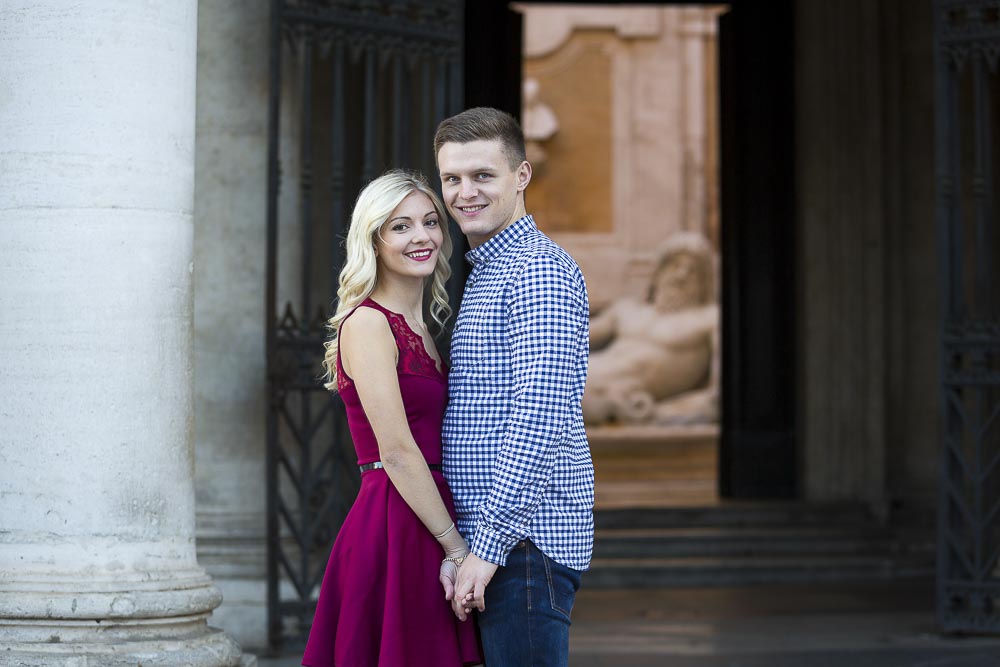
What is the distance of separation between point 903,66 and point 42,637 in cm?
917

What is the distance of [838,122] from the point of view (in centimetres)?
1201

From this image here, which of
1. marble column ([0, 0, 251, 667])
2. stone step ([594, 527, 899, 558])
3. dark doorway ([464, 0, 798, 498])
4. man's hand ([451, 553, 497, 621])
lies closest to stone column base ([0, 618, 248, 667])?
marble column ([0, 0, 251, 667])

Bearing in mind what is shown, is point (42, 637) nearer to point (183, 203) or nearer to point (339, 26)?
point (183, 203)

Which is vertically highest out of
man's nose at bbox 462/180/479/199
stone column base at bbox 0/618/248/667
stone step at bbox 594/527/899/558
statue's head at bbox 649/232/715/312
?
statue's head at bbox 649/232/715/312

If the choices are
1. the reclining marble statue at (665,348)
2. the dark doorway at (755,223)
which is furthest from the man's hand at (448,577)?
the reclining marble statue at (665,348)

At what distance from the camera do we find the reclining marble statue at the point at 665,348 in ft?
64.1

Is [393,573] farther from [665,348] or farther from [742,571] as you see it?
[665,348]

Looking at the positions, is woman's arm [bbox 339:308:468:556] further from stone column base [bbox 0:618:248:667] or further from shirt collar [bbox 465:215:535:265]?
stone column base [bbox 0:618:248:667]

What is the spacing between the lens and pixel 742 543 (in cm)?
1052

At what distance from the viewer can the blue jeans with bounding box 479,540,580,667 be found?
3.04m

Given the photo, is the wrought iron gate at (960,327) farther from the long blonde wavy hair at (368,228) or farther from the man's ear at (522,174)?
the long blonde wavy hair at (368,228)

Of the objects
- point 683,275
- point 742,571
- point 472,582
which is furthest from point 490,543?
point 683,275

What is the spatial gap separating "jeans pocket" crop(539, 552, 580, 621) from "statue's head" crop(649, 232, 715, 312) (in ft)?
56.5

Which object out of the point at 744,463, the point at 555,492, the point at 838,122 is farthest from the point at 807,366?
the point at 555,492
